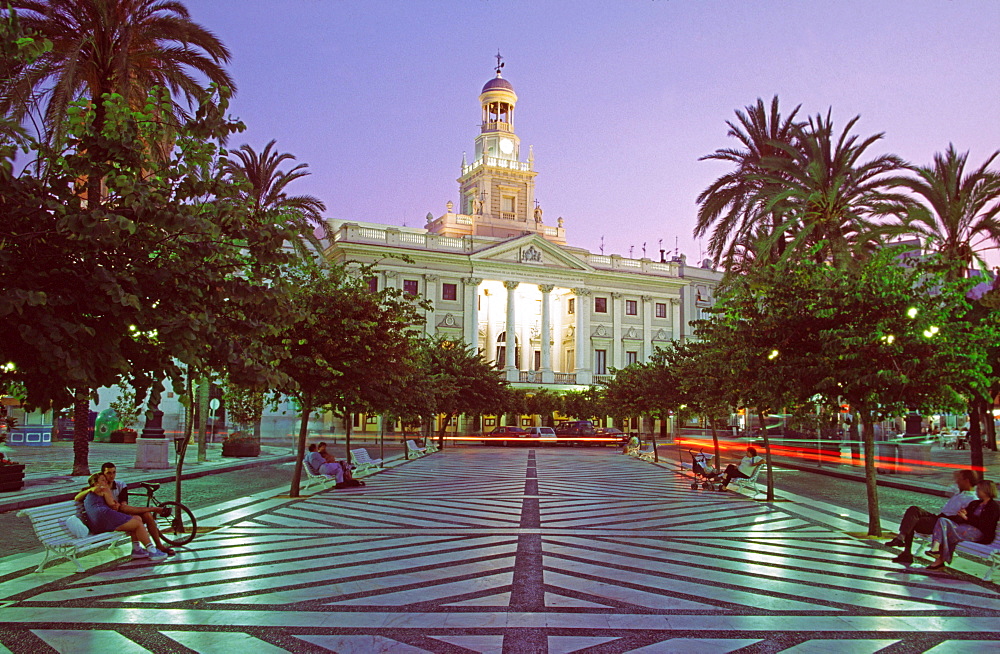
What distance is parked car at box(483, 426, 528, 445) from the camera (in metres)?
46.9

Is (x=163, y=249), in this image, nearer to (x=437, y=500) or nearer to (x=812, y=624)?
(x=812, y=624)

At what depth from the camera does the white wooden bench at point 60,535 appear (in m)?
8.55

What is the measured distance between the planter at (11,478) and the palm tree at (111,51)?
6.70m

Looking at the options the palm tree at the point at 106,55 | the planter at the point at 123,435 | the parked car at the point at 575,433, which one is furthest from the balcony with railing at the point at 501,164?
the palm tree at the point at 106,55

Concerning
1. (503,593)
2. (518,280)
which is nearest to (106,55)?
(503,593)

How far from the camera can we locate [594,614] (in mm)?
7062

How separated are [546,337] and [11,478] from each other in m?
52.3

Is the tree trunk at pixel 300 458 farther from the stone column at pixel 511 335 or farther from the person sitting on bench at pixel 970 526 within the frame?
the stone column at pixel 511 335

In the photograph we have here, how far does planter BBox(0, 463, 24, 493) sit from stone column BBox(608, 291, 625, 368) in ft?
186

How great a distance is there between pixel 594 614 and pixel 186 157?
526 centimetres

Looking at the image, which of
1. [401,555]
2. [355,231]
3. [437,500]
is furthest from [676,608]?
[355,231]

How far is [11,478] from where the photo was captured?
1656 cm

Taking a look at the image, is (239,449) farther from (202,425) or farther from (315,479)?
(315,479)

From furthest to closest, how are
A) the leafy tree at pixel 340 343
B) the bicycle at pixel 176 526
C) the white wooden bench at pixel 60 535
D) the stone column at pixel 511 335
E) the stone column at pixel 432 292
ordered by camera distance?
the stone column at pixel 511 335
the stone column at pixel 432 292
the leafy tree at pixel 340 343
the bicycle at pixel 176 526
the white wooden bench at pixel 60 535
